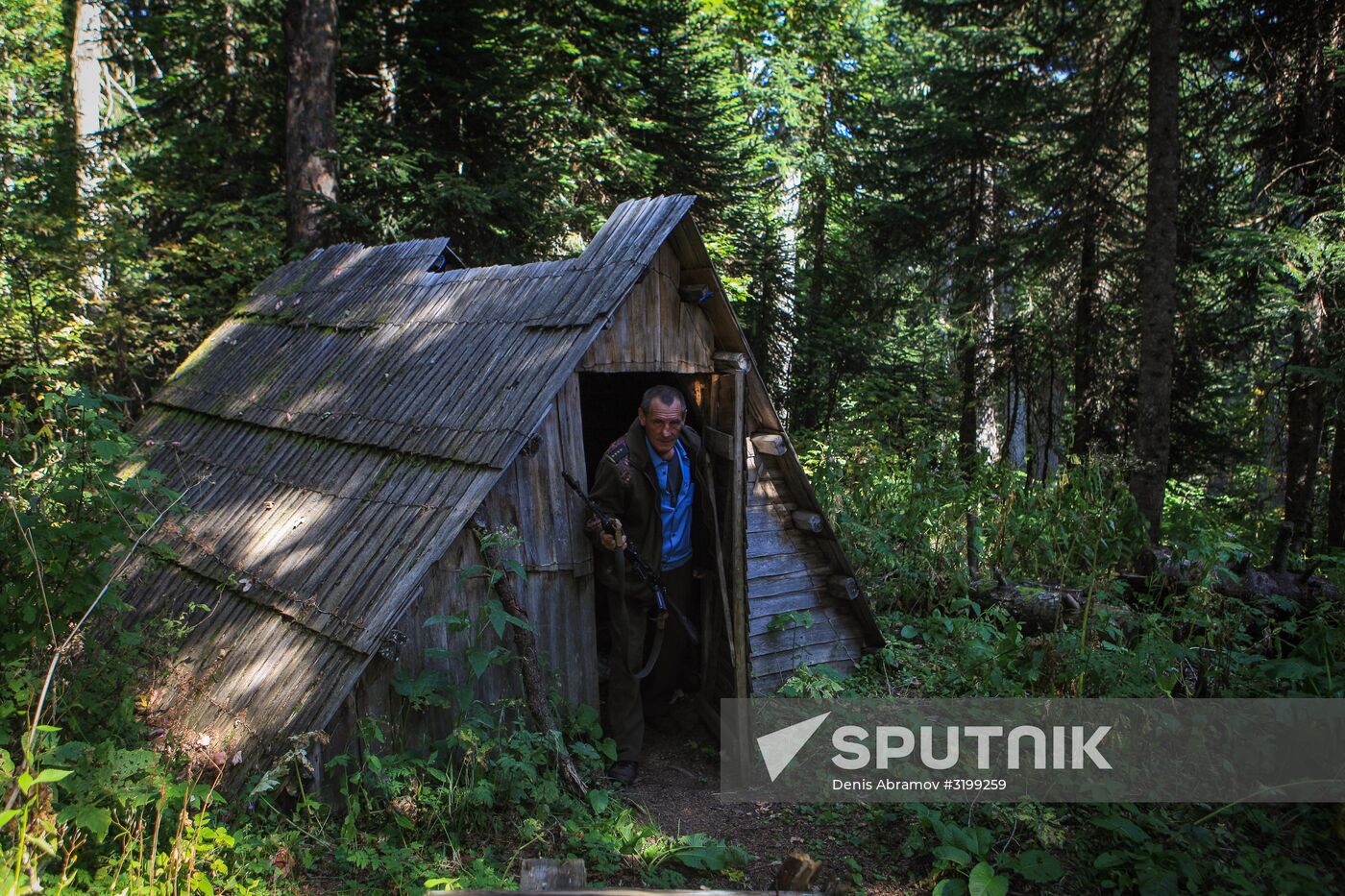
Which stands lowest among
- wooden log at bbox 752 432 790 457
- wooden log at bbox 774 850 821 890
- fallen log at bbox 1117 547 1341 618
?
wooden log at bbox 774 850 821 890

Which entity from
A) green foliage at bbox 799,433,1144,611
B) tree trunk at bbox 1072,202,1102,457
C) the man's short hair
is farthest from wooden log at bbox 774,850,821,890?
tree trunk at bbox 1072,202,1102,457

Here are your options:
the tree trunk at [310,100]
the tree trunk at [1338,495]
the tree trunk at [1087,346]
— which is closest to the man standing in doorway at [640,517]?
the tree trunk at [310,100]

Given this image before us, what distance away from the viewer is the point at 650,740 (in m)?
5.89

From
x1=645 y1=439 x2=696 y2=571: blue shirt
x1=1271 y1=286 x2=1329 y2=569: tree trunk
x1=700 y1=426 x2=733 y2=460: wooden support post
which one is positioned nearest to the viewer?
x1=645 y1=439 x2=696 y2=571: blue shirt

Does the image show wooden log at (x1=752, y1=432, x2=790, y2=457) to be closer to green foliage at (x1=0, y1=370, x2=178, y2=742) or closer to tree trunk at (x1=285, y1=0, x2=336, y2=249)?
green foliage at (x1=0, y1=370, x2=178, y2=742)

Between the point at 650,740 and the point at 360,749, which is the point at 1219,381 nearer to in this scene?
the point at 650,740

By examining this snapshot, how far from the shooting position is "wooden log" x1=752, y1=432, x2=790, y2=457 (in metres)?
5.81

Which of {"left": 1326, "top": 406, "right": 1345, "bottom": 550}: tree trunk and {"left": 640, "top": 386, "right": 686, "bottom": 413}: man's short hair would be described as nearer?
{"left": 640, "top": 386, "right": 686, "bottom": 413}: man's short hair

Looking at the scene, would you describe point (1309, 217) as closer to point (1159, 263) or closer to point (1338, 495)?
point (1159, 263)

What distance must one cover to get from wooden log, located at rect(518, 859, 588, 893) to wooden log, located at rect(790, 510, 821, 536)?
3009 millimetres

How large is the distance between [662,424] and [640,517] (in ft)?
1.95

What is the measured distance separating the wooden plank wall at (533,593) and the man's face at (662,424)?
1.42ft

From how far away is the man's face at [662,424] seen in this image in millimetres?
5148

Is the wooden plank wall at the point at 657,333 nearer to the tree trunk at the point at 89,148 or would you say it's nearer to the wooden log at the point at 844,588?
the wooden log at the point at 844,588
